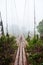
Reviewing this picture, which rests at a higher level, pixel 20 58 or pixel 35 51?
pixel 35 51

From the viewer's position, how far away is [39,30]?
12.1 feet

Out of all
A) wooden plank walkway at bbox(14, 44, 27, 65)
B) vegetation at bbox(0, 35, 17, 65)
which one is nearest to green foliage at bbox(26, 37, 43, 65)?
wooden plank walkway at bbox(14, 44, 27, 65)

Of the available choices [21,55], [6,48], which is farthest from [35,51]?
[6,48]

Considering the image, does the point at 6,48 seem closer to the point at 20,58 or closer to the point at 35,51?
the point at 20,58

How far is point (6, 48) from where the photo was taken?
139 inches

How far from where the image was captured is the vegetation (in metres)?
3.44

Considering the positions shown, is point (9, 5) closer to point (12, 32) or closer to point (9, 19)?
point (9, 19)

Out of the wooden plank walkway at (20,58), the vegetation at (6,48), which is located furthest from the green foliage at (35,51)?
the vegetation at (6,48)

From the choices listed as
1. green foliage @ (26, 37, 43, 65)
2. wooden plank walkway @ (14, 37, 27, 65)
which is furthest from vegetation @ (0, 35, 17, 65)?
green foliage @ (26, 37, 43, 65)

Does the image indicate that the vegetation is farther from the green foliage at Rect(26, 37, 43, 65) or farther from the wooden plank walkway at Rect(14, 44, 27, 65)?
the green foliage at Rect(26, 37, 43, 65)

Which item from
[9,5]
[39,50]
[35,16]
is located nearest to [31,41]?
[39,50]

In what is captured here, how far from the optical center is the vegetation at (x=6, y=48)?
3.44m

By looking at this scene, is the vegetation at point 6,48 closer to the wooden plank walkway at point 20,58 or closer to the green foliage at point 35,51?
the wooden plank walkway at point 20,58

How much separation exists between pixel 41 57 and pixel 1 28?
834 millimetres
